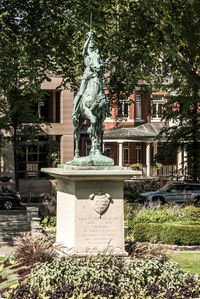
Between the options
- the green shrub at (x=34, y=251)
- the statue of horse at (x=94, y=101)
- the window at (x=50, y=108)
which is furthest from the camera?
the window at (x=50, y=108)

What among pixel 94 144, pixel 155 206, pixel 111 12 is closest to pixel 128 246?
pixel 94 144

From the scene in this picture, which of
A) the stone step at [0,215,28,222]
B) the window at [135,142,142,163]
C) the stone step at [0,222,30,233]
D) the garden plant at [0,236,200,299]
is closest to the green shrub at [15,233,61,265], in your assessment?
the garden plant at [0,236,200,299]

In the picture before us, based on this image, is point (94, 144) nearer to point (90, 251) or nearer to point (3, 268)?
point (90, 251)

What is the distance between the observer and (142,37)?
2584cm

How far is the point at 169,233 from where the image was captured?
65.6 feet

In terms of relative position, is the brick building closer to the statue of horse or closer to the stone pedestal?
the statue of horse

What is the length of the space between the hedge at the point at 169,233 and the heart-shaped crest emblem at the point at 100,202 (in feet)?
27.8

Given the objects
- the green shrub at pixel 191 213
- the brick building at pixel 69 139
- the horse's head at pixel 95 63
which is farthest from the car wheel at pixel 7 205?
the horse's head at pixel 95 63

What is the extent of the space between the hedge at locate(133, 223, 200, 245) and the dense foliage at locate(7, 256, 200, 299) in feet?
28.4

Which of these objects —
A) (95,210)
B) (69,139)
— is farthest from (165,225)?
(69,139)

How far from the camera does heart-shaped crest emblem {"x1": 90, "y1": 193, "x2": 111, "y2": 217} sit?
11.7 metres

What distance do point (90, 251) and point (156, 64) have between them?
612 inches

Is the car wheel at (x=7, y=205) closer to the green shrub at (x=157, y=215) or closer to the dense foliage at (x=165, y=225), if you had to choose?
the dense foliage at (x=165, y=225)

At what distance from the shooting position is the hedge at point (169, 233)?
1992cm
